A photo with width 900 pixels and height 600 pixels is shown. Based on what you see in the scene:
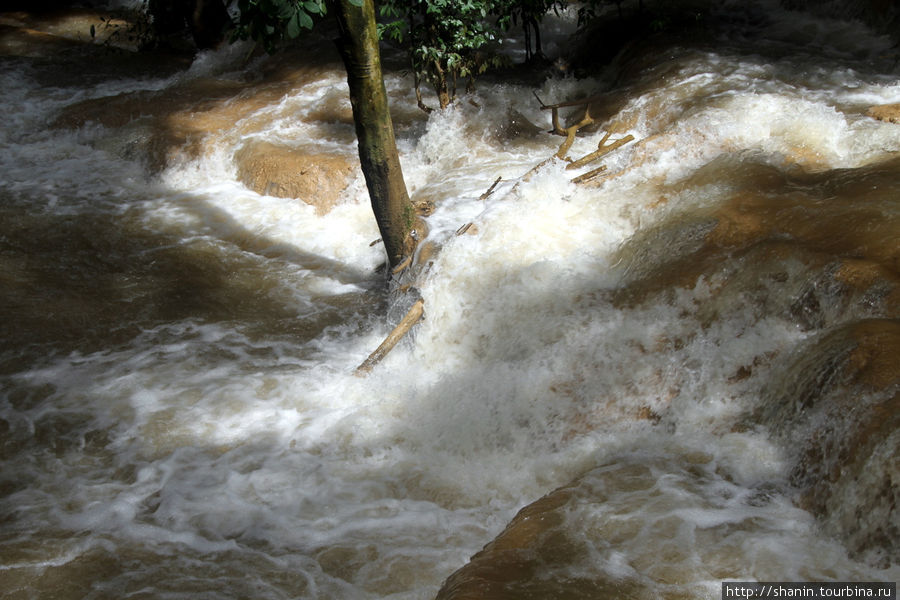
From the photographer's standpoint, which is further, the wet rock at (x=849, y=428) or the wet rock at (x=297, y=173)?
the wet rock at (x=297, y=173)

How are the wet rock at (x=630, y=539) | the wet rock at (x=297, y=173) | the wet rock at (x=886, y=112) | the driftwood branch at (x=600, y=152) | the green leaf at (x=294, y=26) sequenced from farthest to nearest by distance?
the wet rock at (x=297, y=173)
the driftwood branch at (x=600, y=152)
the wet rock at (x=886, y=112)
the green leaf at (x=294, y=26)
the wet rock at (x=630, y=539)

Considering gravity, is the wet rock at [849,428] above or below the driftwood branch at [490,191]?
below

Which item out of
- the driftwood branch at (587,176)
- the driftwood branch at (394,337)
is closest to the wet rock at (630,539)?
the driftwood branch at (394,337)

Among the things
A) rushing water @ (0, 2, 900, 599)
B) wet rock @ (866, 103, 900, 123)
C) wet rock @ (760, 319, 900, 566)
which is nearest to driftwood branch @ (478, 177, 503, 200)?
rushing water @ (0, 2, 900, 599)

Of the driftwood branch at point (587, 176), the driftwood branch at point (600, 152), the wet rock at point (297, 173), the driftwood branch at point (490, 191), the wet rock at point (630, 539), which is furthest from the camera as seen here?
the wet rock at point (297, 173)

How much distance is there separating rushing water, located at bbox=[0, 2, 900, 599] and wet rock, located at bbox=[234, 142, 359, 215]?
0.20 metres

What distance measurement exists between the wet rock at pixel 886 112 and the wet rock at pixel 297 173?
423cm

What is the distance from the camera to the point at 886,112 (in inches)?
209

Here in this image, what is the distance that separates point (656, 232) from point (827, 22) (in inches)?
203

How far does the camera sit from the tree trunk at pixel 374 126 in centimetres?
416

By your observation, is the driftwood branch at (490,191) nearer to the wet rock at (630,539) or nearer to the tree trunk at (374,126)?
the tree trunk at (374,126)

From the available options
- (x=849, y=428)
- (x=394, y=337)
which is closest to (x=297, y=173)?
(x=394, y=337)

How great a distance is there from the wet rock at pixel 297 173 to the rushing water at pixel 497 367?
0.20 meters

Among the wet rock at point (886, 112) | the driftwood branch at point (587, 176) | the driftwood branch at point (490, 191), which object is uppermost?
the wet rock at point (886, 112)
